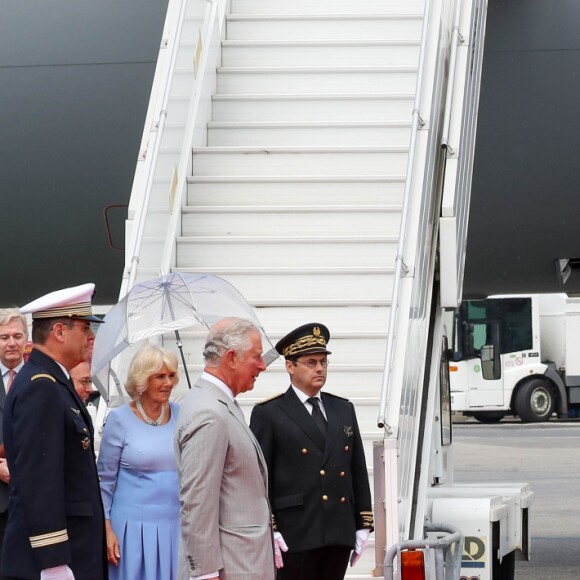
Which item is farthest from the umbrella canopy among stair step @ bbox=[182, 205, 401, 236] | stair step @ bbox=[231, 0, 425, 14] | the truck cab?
the truck cab

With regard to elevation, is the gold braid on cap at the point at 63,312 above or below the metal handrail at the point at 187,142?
below

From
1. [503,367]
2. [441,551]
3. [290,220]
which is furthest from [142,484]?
[503,367]

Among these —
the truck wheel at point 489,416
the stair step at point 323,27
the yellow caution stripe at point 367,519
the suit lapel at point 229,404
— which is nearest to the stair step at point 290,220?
the stair step at point 323,27

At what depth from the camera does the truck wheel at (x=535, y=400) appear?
993 inches

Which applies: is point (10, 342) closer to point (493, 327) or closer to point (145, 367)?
point (145, 367)

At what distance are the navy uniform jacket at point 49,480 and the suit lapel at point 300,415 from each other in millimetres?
1159

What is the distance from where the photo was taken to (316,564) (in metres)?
4.79

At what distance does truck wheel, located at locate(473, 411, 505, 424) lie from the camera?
26156mm

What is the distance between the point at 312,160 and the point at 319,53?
99 cm

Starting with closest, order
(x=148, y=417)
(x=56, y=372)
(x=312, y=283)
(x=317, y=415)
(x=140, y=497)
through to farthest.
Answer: (x=56, y=372) < (x=140, y=497) < (x=148, y=417) < (x=317, y=415) < (x=312, y=283)

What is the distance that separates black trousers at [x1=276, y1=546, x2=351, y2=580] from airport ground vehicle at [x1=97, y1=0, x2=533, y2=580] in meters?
0.29

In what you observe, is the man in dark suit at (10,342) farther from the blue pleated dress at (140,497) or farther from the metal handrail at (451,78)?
the metal handrail at (451,78)

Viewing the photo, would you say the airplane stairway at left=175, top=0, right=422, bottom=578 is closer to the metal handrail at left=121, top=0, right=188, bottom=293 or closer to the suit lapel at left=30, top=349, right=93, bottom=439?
the metal handrail at left=121, top=0, right=188, bottom=293

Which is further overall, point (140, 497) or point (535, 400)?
point (535, 400)
